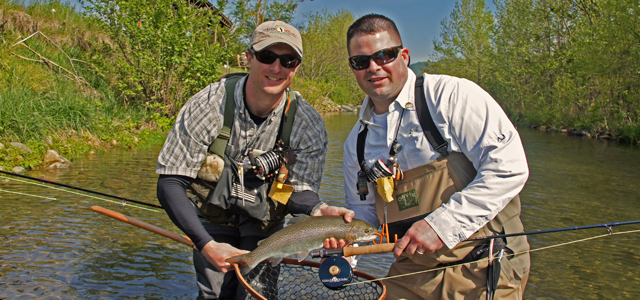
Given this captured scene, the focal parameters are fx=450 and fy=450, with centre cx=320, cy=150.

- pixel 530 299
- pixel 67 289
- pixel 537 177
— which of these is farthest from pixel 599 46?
pixel 67 289

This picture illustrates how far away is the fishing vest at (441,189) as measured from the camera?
9.91 ft

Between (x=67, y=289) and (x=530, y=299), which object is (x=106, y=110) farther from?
(x=530, y=299)

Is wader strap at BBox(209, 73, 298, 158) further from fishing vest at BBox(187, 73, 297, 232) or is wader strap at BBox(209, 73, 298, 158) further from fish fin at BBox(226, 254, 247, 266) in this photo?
fish fin at BBox(226, 254, 247, 266)

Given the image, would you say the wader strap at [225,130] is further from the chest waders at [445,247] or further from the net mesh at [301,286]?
the chest waders at [445,247]

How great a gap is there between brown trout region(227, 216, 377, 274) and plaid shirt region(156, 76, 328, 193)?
779 millimetres

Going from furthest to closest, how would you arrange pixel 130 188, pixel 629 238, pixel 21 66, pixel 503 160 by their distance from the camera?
pixel 21 66 → pixel 130 188 → pixel 629 238 → pixel 503 160

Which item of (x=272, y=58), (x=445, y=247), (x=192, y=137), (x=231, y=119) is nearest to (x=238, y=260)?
(x=192, y=137)

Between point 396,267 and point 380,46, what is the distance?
5.60ft

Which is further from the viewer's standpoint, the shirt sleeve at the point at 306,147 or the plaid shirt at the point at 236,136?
the shirt sleeve at the point at 306,147

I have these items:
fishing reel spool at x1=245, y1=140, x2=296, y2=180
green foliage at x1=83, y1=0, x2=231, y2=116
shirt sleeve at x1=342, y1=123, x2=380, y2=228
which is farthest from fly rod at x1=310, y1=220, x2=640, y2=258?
green foliage at x1=83, y1=0, x2=231, y2=116

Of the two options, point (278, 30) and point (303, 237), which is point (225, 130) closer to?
point (278, 30)

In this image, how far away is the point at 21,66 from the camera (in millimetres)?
12867

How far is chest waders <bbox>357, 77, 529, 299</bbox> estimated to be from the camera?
297 centimetres

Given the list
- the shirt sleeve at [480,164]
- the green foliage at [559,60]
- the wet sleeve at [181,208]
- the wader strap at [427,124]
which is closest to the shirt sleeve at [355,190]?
the wader strap at [427,124]
